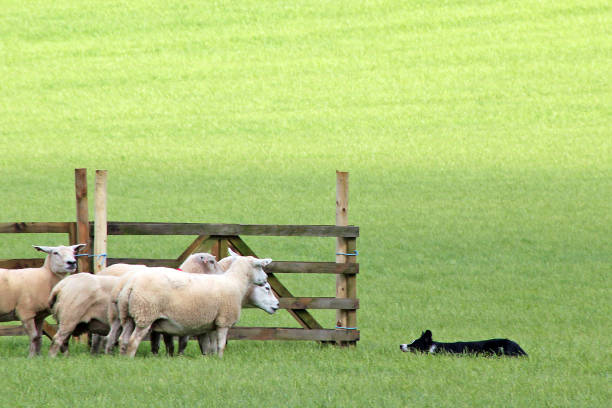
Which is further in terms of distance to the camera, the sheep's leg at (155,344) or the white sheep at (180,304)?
the sheep's leg at (155,344)

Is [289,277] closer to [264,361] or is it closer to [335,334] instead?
[335,334]

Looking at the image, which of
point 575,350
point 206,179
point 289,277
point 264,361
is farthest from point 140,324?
point 206,179

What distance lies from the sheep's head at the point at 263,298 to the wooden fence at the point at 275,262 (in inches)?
21.2

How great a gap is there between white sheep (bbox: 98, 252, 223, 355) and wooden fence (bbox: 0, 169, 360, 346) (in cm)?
45

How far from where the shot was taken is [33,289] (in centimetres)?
1104

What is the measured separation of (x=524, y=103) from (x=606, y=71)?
3959 mm

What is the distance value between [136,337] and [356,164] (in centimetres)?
1783

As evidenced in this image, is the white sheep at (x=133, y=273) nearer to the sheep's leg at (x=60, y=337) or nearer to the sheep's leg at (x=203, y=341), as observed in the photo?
the sheep's leg at (x=203, y=341)

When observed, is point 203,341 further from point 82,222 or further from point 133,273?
point 82,222

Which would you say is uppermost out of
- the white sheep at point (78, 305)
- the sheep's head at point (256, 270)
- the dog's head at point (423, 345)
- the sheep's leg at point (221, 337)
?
the sheep's head at point (256, 270)

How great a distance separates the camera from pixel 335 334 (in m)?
12.2

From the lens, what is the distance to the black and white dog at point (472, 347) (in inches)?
441

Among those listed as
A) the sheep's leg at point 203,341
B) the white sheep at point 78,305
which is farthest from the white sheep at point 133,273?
the sheep's leg at point 203,341

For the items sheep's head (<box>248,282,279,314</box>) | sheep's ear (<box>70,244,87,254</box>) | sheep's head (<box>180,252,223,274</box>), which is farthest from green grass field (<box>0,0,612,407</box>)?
sheep's ear (<box>70,244,87,254</box>)
